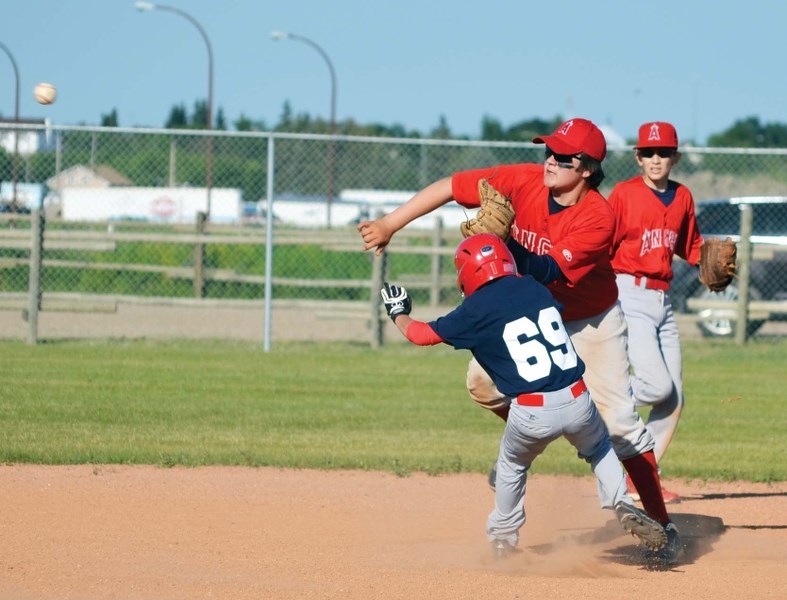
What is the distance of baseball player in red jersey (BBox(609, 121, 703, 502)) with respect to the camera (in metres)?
6.34

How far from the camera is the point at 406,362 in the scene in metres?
12.7

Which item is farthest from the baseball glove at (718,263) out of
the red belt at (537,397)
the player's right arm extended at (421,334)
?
the player's right arm extended at (421,334)

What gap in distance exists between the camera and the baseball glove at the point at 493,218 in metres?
5.09

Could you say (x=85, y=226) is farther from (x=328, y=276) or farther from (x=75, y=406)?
(x=75, y=406)

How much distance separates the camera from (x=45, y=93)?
13.4 meters

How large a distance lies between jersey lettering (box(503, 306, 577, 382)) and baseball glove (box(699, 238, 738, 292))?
157 centimetres

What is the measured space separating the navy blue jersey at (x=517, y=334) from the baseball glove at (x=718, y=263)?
1.49 metres

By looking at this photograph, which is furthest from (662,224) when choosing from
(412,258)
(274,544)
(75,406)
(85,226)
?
(412,258)

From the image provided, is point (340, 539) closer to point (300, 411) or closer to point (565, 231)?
point (565, 231)

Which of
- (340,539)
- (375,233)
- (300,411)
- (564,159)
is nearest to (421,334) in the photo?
(375,233)

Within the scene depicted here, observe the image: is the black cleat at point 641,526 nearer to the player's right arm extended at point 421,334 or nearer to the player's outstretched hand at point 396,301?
the player's right arm extended at point 421,334

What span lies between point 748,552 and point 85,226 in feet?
43.2

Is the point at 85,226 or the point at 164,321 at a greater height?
the point at 85,226

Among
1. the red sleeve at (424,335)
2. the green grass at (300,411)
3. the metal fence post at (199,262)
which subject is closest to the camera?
the red sleeve at (424,335)
